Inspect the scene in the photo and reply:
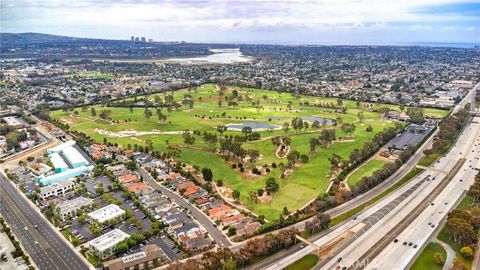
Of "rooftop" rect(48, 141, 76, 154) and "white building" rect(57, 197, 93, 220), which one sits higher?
"rooftop" rect(48, 141, 76, 154)

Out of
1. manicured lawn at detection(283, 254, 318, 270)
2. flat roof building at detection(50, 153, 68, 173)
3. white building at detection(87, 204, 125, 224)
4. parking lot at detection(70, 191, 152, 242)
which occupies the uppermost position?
flat roof building at detection(50, 153, 68, 173)

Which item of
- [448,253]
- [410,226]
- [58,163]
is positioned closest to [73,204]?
[58,163]

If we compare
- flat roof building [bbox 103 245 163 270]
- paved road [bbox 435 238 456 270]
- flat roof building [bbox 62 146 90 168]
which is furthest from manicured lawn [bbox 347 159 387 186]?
flat roof building [bbox 62 146 90 168]

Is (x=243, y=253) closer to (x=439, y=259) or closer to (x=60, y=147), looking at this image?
(x=439, y=259)

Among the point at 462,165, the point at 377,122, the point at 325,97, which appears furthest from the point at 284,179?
the point at 325,97

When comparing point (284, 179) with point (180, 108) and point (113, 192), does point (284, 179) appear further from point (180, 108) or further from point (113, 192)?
point (180, 108)

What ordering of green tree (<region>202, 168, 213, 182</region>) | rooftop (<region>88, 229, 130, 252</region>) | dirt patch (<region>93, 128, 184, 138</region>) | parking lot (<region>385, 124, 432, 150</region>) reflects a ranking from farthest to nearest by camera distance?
1. dirt patch (<region>93, 128, 184, 138</region>)
2. parking lot (<region>385, 124, 432, 150</region>)
3. green tree (<region>202, 168, 213, 182</region>)
4. rooftop (<region>88, 229, 130, 252</region>)

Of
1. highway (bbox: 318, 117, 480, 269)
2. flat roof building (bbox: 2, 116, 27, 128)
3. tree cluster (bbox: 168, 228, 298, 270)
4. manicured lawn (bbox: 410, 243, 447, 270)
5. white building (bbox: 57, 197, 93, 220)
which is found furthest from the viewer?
flat roof building (bbox: 2, 116, 27, 128)

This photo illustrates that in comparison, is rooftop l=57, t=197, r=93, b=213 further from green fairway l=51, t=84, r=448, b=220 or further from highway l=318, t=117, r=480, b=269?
highway l=318, t=117, r=480, b=269
